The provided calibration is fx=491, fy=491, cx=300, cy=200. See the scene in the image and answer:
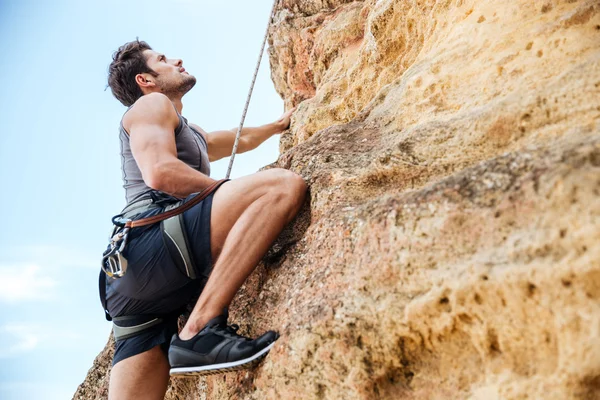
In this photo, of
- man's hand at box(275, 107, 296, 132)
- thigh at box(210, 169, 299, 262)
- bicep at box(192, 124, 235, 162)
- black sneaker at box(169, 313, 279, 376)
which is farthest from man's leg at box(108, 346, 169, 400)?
man's hand at box(275, 107, 296, 132)

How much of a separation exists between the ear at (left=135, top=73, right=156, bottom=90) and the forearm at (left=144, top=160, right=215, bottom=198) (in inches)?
60.1

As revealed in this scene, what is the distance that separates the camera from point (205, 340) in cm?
263

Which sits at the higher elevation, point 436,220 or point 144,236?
point 144,236

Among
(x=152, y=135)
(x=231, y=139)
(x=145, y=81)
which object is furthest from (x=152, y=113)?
(x=231, y=139)

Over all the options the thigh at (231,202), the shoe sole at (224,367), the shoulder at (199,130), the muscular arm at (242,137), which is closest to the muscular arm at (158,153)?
the thigh at (231,202)

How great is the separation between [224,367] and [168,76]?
2.81m

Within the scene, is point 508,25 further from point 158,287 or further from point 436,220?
point 158,287

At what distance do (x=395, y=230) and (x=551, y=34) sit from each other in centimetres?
158

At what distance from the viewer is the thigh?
2.96 m

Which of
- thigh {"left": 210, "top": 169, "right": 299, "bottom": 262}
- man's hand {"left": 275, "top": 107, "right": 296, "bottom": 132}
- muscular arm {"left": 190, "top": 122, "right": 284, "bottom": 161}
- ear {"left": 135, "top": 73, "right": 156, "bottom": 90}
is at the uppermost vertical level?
ear {"left": 135, "top": 73, "right": 156, "bottom": 90}

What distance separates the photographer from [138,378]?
324 cm

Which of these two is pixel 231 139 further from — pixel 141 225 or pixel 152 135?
pixel 141 225

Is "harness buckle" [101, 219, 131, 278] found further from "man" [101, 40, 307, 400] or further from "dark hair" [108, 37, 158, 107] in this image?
"dark hair" [108, 37, 158, 107]

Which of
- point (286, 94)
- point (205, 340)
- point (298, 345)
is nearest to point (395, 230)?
point (298, 345)
